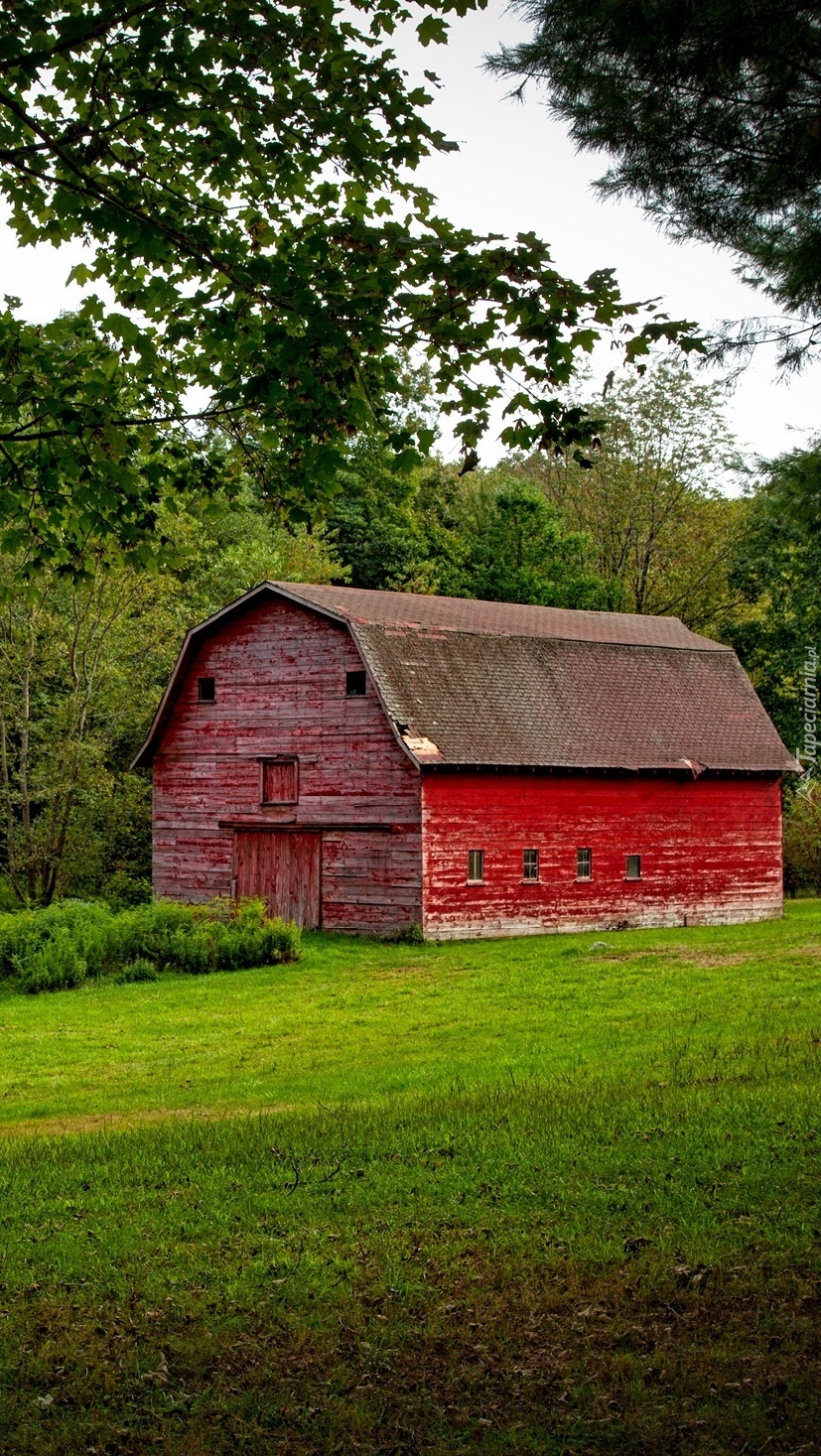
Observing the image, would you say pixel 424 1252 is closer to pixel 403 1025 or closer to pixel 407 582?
pixel 403 1025

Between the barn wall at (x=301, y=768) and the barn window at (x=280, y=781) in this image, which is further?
the barn window at (x=280, y=781)

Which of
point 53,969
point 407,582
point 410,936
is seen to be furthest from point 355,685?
point 407,582

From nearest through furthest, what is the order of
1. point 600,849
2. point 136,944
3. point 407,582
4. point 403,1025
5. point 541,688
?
1. point 403,1025
2. point 136,944
3. point 600,849
4. point 541,688
5. point 407,582

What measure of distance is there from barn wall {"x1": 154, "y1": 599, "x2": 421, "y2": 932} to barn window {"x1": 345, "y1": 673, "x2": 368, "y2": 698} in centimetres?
14

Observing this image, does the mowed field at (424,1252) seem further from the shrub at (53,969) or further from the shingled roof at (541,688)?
the shingled roof at (541,688)

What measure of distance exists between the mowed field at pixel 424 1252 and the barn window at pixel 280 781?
53.9 ft

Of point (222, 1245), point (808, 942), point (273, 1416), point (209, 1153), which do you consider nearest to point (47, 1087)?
point (209, 1153)

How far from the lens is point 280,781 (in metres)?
33.3

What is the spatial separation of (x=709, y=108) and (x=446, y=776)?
22502 mm

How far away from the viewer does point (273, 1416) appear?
6.14m

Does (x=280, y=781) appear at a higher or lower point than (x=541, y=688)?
lower

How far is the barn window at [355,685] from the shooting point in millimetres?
32031

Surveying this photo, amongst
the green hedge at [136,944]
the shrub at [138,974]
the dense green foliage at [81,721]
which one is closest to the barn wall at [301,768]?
the dense green foliage at [81,721]

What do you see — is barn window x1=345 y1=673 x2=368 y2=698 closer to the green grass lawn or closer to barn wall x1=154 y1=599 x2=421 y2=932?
barn wall x1=154 y1=599 x2=421 y2=932
